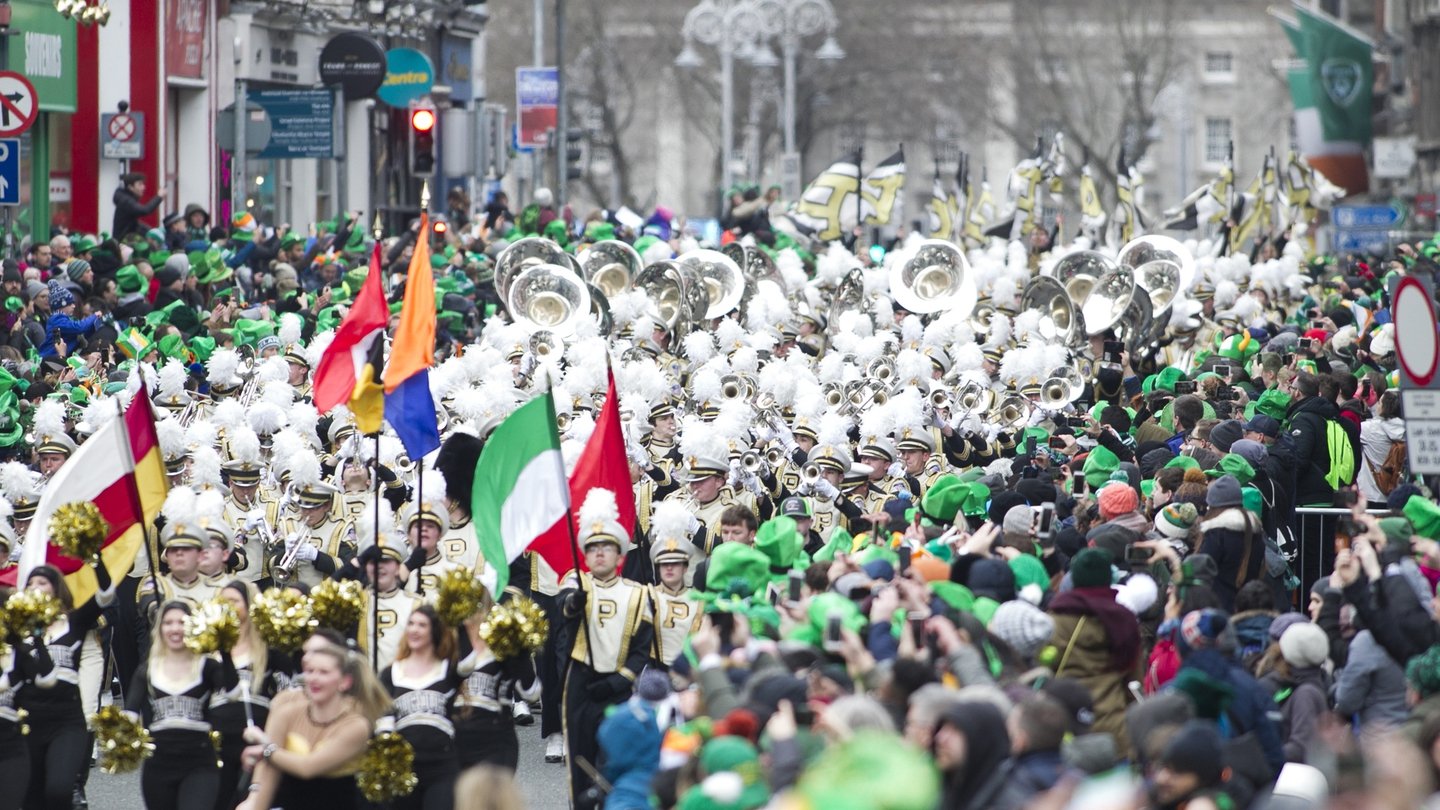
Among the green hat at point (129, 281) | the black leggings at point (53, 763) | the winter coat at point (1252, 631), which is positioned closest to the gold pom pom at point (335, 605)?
the black leggings at point (53, 763)

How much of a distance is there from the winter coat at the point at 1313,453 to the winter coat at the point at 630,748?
6919 mm

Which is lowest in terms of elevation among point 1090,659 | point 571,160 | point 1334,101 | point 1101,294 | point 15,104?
point 1090,659

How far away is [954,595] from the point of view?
9.28 m

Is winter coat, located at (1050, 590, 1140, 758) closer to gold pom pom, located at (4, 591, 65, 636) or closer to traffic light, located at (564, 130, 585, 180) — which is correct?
gold pom pom, located at (4, 591, 65, 636)

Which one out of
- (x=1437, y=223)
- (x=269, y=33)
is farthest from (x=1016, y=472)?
(x=1437, y=223)

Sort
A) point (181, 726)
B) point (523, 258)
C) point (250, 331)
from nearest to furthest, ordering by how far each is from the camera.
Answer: point (181, 726) < point (250, 331) < point (523, 258)

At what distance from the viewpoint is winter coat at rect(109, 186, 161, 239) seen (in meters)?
21.4

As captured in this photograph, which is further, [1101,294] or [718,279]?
[1101,294]

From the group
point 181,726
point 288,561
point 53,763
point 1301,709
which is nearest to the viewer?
point 1301,709

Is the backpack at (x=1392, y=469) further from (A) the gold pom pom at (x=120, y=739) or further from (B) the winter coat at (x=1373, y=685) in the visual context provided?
(A) the gold pom pom at (x=120, y=739)

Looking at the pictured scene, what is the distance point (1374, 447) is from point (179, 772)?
320 inches

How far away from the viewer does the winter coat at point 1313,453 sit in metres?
14.4

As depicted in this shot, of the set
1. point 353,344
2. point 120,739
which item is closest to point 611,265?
point 353,344

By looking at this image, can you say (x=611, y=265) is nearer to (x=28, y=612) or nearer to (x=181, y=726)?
(x=28, y=612)
